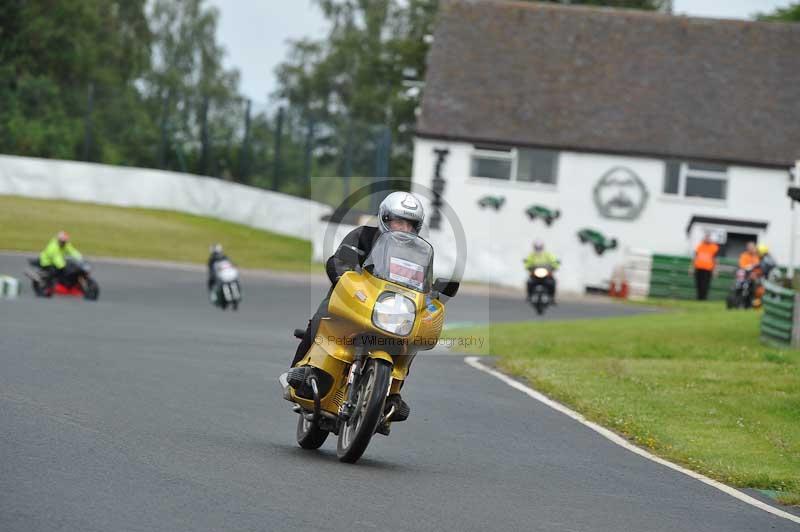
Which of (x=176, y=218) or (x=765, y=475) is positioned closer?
(x=765, y=475)

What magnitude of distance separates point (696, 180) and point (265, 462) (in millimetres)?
38558

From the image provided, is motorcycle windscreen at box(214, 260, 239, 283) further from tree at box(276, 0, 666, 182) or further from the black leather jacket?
tree at box(276, 0, 666, 182)

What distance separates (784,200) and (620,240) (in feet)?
16.4

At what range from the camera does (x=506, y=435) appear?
12.2 meters

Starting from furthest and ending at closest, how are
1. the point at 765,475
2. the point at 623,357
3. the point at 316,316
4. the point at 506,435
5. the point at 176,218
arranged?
the point at 176,218, the point at 623,357, the point at 506,435, the point at 765,475, the point at 316,316

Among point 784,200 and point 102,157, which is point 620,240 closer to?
point 784,200

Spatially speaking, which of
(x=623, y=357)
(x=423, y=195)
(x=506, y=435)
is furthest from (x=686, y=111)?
(x=506, y=435)

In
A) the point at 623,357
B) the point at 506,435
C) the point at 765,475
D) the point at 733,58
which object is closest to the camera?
the point at 765,475

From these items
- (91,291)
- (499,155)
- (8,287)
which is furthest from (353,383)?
(499,155)

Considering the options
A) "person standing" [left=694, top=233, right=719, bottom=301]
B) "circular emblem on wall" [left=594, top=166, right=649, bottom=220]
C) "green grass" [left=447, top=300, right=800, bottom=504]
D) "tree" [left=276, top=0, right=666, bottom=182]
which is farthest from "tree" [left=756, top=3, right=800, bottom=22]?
"green grass" [left=447, top=300, right=800, bottom=504]

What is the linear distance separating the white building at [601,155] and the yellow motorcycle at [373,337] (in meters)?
35.2

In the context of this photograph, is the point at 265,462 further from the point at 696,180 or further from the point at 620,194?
the point at 696,180

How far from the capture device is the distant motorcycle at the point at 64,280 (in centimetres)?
3020

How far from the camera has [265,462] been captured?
9250 millimetres
